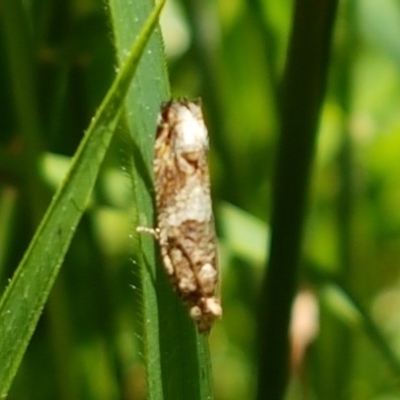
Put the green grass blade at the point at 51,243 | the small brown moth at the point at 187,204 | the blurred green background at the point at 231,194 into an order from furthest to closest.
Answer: the blurred green background at the point at 231,194 < the small brown moth at the point at 187,204 < the green grass blade at the point at 51,243

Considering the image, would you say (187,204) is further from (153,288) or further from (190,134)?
(153,288)

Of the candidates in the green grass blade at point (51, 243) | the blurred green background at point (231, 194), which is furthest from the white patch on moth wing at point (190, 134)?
the green grass blade at point (51, 243)

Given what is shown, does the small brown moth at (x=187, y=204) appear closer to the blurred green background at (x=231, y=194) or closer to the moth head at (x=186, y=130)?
the moth head at (x=186, y=130)

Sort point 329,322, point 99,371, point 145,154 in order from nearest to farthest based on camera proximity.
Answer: point 145,154
point 99,371
point 329,322

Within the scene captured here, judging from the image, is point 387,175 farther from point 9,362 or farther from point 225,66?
point 9,362

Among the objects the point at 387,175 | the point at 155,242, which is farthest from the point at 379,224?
the point at 155,242

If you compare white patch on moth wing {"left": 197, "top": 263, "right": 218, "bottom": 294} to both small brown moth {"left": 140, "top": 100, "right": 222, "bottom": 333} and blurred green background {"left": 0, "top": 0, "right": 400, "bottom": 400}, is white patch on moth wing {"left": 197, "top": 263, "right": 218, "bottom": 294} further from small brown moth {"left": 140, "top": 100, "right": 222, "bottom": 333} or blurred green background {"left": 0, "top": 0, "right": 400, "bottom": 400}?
blurred green background {"left": 0, "top": 0, "right": 400, "bottom": 400}

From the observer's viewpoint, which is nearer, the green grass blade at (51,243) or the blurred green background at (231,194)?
the green grass blade at (51,243)
